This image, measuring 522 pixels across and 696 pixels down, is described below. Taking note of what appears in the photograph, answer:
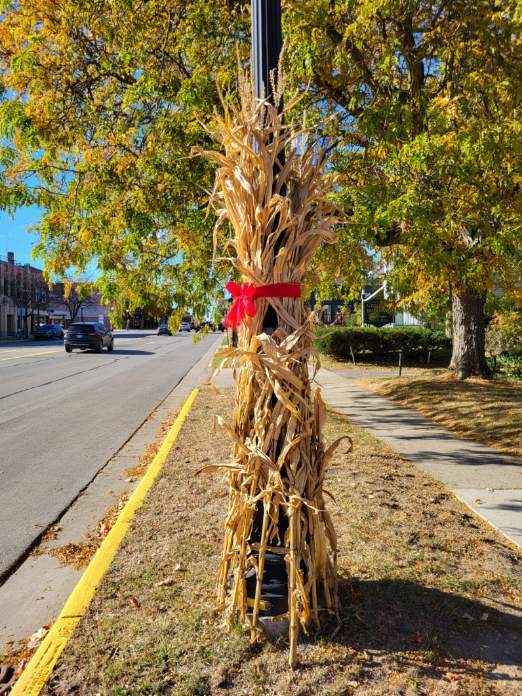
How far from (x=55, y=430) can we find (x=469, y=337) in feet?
30.8

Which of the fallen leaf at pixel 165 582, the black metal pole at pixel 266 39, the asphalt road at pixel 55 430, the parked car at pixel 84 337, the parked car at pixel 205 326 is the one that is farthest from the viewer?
the parked car at pixel 84 337

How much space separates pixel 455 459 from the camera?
22.4 ft

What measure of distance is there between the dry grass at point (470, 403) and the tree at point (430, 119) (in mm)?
2026

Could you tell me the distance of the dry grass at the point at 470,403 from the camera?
8.16m

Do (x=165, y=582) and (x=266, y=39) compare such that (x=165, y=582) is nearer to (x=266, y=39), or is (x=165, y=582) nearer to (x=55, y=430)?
(x=266, y=39)

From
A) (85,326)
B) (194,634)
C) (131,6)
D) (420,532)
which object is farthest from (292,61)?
(85,326)

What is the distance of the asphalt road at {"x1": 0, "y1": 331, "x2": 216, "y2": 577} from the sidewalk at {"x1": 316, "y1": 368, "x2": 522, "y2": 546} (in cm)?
352

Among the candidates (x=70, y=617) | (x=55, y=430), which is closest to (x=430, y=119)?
(x=70, y=617)

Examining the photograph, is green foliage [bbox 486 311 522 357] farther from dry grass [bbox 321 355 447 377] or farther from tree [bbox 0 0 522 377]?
tree [bbox 0 0 522 377]

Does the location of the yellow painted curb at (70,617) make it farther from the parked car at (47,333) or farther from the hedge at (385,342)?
the parked car at (47,333)

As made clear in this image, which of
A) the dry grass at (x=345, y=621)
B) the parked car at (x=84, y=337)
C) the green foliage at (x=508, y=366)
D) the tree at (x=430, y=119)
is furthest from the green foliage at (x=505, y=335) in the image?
the parked car at (x=84, y=337)

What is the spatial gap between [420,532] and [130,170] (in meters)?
5.97

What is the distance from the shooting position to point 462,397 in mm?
11047

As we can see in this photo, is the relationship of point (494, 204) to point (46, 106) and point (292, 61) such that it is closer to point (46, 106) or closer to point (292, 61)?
point (292, 61)
